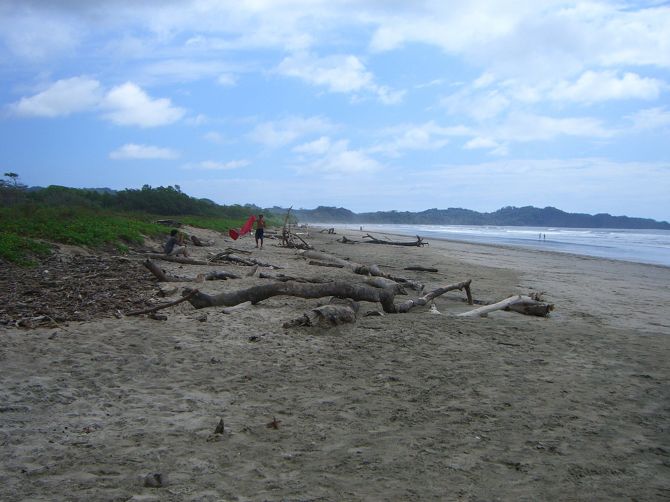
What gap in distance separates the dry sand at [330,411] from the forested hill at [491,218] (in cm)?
12384

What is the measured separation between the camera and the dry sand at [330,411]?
10.6ft

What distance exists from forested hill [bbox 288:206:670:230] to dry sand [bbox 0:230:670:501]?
124 meters

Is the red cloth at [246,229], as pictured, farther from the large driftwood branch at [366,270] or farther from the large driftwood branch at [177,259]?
the large driftwood branch at [177,259]

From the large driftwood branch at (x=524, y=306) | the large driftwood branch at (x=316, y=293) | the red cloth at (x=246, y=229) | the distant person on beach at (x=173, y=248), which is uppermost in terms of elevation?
the red cloth at (x=246, y=229)

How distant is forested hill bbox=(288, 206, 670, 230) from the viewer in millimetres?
135875

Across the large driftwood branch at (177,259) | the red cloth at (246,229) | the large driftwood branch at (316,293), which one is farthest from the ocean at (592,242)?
the large driftwood branch at (177,259)

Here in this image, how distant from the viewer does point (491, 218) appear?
16325 centimetres

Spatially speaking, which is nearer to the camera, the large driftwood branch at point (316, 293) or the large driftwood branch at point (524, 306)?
the large driftwood branch at point (316, 293)

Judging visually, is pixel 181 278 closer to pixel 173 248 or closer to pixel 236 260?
pixel 173 248

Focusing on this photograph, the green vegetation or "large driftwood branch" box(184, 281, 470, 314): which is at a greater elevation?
the green vegetation

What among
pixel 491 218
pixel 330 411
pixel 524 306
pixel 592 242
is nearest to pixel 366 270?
pixel 524 306

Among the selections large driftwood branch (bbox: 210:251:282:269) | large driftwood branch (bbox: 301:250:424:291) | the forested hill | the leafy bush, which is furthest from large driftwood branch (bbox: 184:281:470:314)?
the forested hill

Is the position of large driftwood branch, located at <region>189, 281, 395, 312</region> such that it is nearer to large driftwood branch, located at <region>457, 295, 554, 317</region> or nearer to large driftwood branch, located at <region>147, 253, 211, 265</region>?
large driftwood branch, located at <region>457, 295, 554, 317</region>

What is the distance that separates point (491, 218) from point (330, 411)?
166993mm
